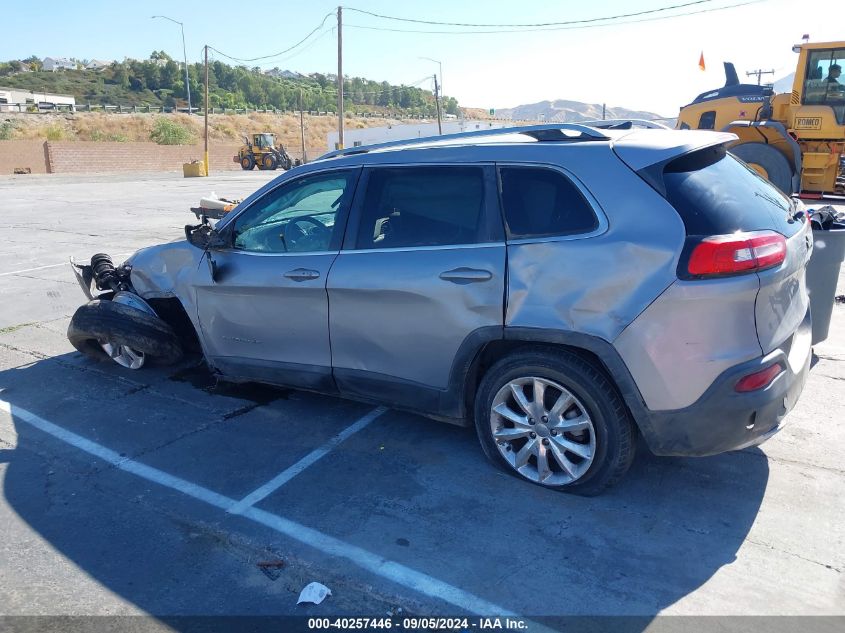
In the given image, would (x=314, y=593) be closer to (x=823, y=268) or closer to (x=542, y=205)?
(x=542, y=205)

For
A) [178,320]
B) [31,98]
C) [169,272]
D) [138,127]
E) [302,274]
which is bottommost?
[178,320]

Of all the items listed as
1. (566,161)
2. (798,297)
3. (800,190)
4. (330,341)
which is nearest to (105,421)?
(330,341)

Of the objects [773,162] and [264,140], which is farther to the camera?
[264,140]

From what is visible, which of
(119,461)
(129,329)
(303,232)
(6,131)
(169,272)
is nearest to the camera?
(119,461)

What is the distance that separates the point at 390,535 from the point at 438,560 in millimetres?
309

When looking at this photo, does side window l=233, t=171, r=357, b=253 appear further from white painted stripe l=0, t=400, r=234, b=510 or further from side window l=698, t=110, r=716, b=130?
side window l=698, t=110, r=716, b=130

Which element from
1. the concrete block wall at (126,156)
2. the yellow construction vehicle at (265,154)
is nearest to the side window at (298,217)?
the yellow construction vehicle at (265,154)

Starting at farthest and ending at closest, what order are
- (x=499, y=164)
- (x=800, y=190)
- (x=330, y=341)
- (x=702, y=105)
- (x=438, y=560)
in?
1. (x=702, y=105)
2. (x=800, y=190)
3. (x=330, y=341)
4. (x=499, y=164)
5. (x=438, y=560)

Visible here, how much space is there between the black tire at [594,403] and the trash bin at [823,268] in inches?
81.4

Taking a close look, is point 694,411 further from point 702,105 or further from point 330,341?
point 702,105

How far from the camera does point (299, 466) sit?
390 centimetres

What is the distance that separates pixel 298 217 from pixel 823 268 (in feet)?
11.7

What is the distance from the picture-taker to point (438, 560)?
3.00 metres

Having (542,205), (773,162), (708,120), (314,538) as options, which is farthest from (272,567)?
(708,120)
